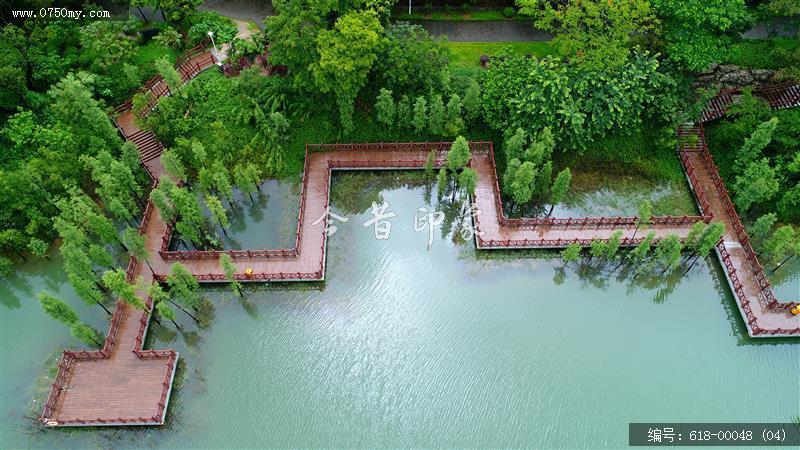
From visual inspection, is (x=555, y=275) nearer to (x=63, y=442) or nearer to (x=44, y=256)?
(x=63, y=442)

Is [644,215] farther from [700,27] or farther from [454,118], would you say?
[454,118]

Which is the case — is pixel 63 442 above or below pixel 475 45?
below

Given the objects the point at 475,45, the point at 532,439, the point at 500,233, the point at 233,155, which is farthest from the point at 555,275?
the point at 233,155

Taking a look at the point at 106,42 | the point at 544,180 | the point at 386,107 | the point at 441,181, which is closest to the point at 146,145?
the point at 106,42

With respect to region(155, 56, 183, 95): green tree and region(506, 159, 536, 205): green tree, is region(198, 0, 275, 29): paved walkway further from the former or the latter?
region(506, 159, 536, 205): green tree

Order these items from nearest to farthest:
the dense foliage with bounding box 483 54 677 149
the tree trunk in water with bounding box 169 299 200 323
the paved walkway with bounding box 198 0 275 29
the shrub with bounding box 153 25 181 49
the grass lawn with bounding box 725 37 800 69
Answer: the tree trunk in water with bounding box 169 299 200 323
the dense foliage with bounding box 483 54 677 149
the grass lawn with bounding box 725 37 800 69
the shrub with bounding box 153 25 181 49
the paved walkway with bounding box 198 0 275 29

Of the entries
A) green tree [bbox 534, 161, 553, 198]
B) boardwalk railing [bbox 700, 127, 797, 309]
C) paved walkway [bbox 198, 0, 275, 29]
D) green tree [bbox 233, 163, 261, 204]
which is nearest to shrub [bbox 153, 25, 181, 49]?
paved walkway [bbox 198, 0, 275, 29]

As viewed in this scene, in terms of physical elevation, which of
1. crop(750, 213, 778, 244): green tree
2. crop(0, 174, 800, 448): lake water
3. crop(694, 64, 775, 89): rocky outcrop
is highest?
crop(694, 64, 775, 89): rocky outcrop
